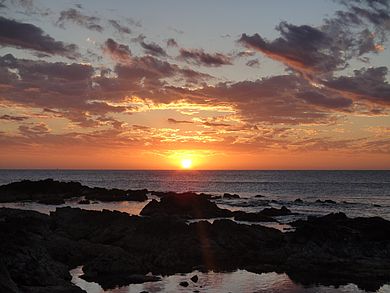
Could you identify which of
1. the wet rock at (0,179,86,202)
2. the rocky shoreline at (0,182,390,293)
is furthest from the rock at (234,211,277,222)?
the wet rock at (0,179,86,202)

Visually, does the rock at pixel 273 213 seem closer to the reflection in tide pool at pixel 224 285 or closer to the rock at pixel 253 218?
the rock at pixel 253 218

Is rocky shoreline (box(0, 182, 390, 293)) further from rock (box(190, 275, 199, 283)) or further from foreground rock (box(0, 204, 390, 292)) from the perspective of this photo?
rock (box(190, 275, 199, 283))

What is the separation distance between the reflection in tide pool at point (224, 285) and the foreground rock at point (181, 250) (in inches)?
37.7

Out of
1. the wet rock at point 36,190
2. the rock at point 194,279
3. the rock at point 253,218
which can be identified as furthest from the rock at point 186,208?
the wet rock at point 36,190

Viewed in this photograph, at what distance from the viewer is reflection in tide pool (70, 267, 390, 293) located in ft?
98.8

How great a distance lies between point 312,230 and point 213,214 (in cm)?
3191

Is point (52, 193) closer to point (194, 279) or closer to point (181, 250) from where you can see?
point (181, 250)

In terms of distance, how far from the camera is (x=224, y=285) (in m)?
31.7

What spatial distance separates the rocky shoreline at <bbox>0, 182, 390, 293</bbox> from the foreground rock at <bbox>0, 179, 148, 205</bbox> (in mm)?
52928

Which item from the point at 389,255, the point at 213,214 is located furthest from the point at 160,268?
the point at 213,214

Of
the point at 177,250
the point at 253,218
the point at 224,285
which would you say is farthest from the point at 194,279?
the point at 253,218

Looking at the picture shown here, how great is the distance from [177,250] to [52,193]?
73.9 meters

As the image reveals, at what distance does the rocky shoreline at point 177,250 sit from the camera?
30189mm

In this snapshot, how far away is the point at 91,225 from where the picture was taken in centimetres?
4909
